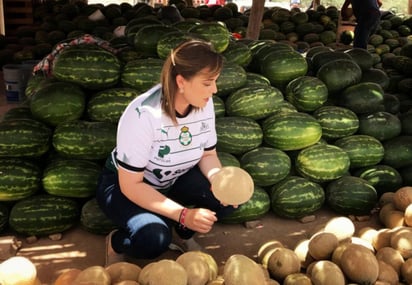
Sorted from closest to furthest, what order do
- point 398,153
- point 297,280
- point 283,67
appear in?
point 297,280, point 398,153, point 283,67

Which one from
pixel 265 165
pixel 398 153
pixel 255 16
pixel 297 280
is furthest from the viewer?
pixel 255 16

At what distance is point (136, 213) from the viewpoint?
2.54 meters

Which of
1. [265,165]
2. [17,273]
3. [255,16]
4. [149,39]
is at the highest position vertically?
[255,16]

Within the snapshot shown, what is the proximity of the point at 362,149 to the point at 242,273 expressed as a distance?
224 cm

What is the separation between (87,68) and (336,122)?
2058 mm

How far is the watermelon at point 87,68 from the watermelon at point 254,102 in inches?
38.4

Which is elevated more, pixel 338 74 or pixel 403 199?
pixel 338 74

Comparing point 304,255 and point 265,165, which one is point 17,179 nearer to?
point 265,165

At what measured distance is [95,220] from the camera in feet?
10.6

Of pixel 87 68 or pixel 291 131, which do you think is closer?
pixel 87 68

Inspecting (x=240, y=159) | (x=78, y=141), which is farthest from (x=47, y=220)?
(x=240, y=159)

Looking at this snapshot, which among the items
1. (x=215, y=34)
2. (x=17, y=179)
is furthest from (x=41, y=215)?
(x=215, y=34)

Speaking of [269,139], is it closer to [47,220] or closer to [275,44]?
[275,44]

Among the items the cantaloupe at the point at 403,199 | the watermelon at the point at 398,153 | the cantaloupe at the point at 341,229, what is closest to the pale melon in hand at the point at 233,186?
the cantaloupe at the point at 341,229
